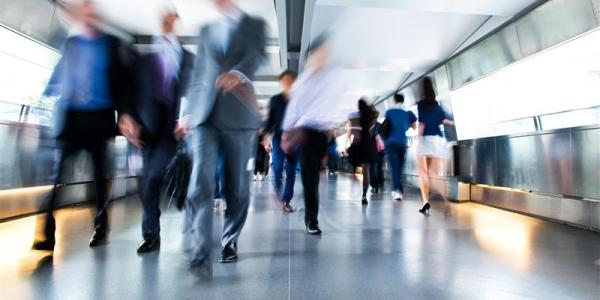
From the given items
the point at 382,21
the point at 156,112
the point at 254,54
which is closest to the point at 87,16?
the point at 156,112

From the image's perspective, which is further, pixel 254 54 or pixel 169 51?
pixel 169 51

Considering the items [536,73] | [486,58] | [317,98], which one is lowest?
[317,98]

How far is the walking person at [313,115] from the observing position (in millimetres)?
3674

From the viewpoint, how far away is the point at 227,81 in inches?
96.6

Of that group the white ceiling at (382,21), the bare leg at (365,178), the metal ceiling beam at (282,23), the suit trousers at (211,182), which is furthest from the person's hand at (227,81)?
the metal ceiling beam at (282,23)

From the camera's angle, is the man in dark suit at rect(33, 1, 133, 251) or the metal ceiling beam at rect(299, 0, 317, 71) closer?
the man in dark suit at rect(33, 1, 133, 251)

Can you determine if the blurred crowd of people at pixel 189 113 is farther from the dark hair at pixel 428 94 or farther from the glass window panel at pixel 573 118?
the glass window panel at pixel 573 118

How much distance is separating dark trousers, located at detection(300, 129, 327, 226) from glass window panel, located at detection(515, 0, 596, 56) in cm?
580

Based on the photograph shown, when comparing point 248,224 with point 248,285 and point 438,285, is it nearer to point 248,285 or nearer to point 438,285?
point 248,285

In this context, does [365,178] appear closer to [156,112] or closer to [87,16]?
[156,112]

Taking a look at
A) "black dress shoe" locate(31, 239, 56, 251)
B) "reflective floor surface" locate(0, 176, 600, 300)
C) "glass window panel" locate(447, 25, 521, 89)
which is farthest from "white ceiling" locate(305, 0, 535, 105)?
"black dress shoe" locate(31, 239, 56, 251)

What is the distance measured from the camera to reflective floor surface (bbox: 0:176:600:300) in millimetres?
2098

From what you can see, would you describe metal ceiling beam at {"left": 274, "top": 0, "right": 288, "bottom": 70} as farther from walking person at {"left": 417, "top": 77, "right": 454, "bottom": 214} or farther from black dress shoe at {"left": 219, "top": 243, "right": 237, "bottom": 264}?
black dress shoe at {"left": 219, "top": 243, "right": 237, "bottom": 264}

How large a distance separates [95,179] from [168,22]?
1.50 metres
